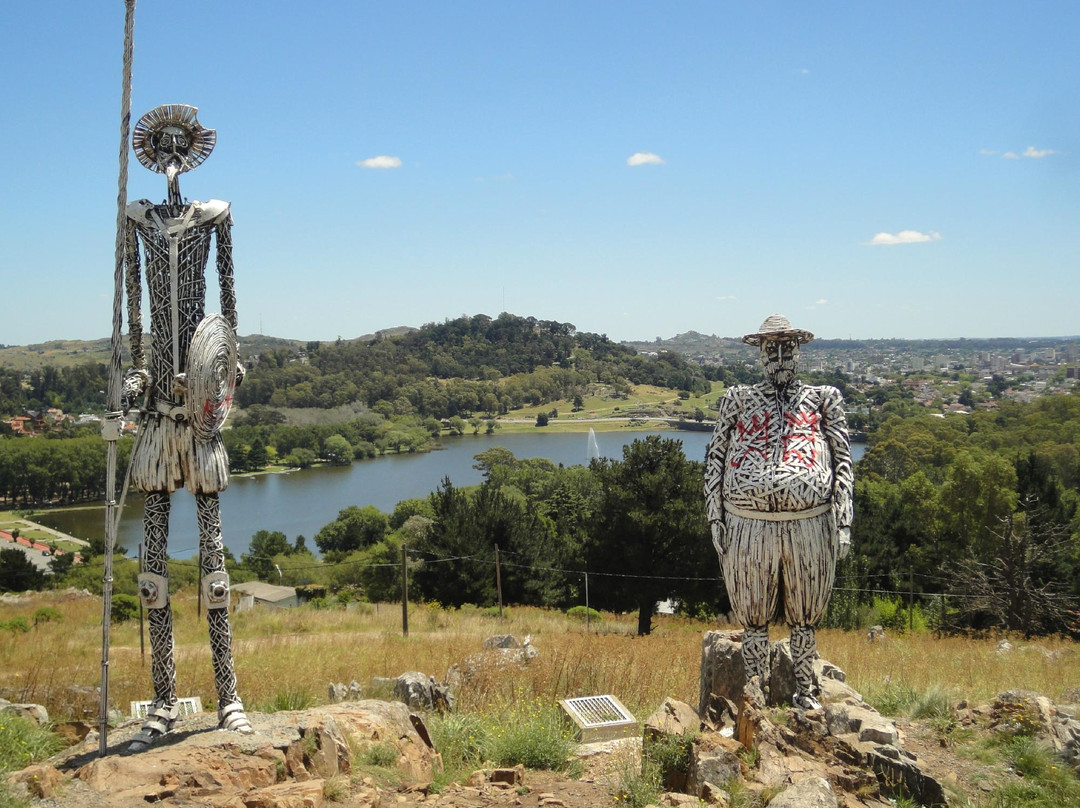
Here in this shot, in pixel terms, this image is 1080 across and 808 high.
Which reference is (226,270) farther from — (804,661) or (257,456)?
(257,456)

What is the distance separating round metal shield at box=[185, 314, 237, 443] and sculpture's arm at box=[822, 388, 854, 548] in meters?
4.31

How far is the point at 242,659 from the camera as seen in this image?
34.3ft

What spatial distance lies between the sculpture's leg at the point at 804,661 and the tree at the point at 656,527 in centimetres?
1364

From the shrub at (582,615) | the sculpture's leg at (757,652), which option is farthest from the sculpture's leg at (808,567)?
the shrub at (582,615)

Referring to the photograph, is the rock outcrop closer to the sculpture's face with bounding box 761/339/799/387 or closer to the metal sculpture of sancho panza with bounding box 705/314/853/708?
the metal sculpture of sancho panza with bounding box 705/314/853/708

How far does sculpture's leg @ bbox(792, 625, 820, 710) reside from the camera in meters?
6.23

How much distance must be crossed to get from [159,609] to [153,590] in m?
0.19

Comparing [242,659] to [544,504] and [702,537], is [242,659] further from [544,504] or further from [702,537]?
[544,504]

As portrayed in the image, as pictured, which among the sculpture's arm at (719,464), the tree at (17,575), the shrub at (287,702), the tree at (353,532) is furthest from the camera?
the tree at (353,532)

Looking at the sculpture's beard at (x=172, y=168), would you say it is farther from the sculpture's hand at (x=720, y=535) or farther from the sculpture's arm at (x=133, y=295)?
the sculpture's hand at (x=720, y=535)

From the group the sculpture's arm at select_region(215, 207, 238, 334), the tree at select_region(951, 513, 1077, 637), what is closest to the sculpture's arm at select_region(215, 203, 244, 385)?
the sculpture's arm at select_region(215, 207, 238, 334)

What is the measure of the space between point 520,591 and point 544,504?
21312 mm

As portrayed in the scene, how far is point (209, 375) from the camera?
5652 mm

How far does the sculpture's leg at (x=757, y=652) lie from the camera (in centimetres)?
636
